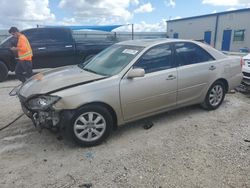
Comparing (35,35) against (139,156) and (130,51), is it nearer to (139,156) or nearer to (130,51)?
(130,51)

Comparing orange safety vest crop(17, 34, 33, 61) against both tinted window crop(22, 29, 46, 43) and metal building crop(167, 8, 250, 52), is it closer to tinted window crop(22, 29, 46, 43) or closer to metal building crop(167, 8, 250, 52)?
tinted window crop(22, 29, 46, 43)

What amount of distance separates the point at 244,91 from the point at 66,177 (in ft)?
17.7

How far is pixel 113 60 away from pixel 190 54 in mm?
1515

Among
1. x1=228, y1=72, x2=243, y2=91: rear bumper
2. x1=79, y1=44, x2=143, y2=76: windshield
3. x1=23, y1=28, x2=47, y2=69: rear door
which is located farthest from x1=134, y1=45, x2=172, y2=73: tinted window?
x1=23, y1=28, x2=47, y2=69: rear door

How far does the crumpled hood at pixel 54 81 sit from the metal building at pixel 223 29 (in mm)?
17574

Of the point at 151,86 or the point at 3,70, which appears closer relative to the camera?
the point at 151,86

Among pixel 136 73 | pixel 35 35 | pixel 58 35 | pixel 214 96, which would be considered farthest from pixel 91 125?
pixel 58 35

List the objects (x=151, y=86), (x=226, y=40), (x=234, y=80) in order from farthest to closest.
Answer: (x=226, y=40), (x=234, y=80), (x=151, y=86)

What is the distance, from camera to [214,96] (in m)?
4.90

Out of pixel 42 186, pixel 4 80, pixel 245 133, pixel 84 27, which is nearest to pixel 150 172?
pixel 42 186

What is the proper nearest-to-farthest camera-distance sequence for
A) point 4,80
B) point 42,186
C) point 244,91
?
point 42,186 → point 244,91 → point 4,80

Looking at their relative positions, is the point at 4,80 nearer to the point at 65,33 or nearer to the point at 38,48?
the point at 38,48

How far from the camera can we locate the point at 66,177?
2.83m

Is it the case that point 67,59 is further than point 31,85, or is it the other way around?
point 67,59
